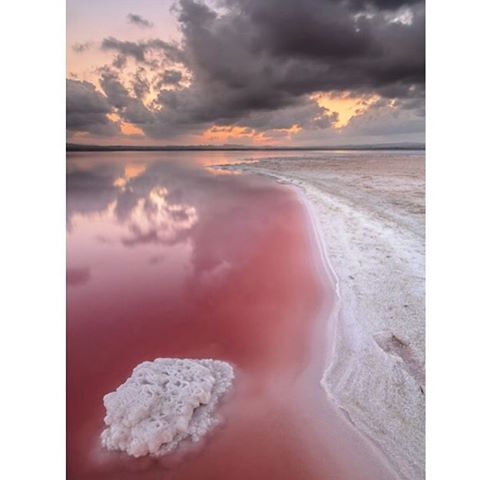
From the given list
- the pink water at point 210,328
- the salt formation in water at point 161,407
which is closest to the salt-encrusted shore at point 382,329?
the pink water at point 210,328

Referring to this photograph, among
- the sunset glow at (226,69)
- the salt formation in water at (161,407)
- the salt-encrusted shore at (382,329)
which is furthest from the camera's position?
the sunset glow at (226,69)

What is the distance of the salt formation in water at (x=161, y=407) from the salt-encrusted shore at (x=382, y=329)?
0.53 metres

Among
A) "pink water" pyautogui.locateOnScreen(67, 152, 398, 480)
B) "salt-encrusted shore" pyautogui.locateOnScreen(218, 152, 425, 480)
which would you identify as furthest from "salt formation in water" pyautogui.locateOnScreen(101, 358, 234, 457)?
"salt-encrusted shore" pyautogui.locateOnScreen(218, 152, 425, 480)

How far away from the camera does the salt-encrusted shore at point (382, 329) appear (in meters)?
1.44

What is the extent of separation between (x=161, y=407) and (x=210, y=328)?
61cm

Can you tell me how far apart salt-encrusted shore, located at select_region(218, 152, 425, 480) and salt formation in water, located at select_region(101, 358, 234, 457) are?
20.7 inches

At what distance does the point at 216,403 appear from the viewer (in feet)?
4.94

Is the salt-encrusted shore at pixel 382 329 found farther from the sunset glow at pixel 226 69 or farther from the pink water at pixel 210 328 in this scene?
the sunset glow at pixel 226 69

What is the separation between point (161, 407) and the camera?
4.59 feet

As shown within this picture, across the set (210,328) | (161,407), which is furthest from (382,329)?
(161,407)

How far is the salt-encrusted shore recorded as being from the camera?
1.44m
